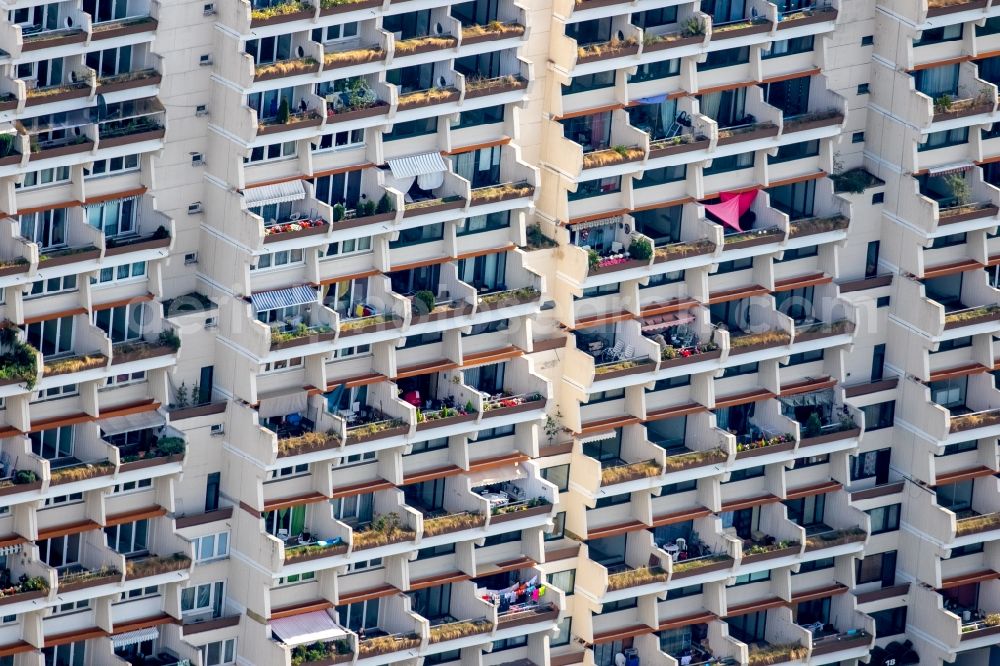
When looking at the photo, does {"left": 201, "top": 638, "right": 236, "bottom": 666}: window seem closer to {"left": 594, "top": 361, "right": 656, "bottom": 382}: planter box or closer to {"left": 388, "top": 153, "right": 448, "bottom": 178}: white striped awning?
{"left": 594, "top": 361, "right": 656, "bottom": 382}: planter box

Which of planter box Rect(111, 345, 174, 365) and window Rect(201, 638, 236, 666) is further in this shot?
window Rect(201, 638, 236, 666)

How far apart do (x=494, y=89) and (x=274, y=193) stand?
13606mm

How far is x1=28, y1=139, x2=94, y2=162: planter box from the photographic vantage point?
180 meters

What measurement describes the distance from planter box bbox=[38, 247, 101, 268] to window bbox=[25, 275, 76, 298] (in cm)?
163

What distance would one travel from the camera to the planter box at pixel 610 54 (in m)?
194

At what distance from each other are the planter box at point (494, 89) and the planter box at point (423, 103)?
82cm

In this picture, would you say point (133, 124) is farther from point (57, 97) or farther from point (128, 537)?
point (128, 537)

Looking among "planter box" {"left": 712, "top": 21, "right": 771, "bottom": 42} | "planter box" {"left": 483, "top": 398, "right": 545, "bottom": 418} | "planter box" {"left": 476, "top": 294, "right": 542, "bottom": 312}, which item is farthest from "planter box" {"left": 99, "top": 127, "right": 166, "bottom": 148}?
"planter box" {"left": 712, "top": 21, "right": 771, "bottom": 42}

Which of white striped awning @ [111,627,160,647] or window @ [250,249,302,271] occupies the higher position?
window @ [250,249,302,271]

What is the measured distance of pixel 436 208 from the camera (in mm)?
192000

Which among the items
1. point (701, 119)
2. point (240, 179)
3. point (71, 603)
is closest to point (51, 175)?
point (240, 179)

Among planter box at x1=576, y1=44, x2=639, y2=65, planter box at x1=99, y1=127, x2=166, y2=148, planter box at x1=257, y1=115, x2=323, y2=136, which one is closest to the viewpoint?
planter box at x1=99, y1=127, x2=166, y2=148

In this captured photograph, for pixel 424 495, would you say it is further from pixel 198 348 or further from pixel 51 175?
pixel 51 175

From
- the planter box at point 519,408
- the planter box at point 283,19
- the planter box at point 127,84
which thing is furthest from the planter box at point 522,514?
the planter box at point 127,84
